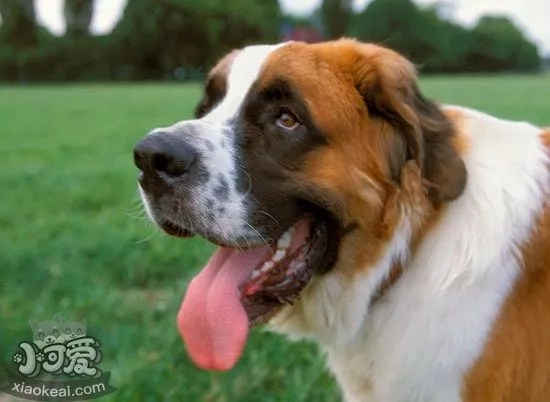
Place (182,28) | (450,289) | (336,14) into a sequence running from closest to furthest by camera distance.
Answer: (450,289) < (336,14) < (182,28)

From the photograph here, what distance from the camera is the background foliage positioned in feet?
116

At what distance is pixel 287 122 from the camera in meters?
2.77

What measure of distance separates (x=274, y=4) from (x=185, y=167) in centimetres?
3534

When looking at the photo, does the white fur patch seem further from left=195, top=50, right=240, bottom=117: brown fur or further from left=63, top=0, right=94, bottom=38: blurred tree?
left=63, top=0, right=94, bottom=38: blurred tree

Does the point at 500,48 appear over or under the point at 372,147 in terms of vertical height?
under

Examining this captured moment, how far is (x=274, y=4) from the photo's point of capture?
121ft

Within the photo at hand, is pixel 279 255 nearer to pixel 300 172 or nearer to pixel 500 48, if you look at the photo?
pixel 300 172

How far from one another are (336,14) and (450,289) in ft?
94.9

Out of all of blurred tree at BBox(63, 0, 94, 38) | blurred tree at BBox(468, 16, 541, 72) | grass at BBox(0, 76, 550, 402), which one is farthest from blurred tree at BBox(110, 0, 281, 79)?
grass at BBox(0, 76, 550, 402)

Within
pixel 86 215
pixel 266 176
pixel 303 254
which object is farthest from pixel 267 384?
pixel 86 215

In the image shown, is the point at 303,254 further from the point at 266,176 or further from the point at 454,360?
the point at 454,360

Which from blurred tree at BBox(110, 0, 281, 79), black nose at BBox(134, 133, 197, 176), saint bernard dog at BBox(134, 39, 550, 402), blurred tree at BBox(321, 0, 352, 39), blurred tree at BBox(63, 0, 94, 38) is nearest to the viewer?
black nose at BBox(134, 133, 197, 176)

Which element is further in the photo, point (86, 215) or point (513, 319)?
point (86, 215)

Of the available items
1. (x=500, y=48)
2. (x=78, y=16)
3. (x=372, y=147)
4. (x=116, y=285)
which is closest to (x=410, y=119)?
(x=372, y=147)
